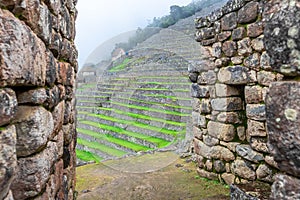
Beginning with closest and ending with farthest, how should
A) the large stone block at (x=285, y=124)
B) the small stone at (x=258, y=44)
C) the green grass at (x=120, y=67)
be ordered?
the large stone block at (x=285, y=124) → the small stone at (x=258, y=44) → the green grass at (x=120, y=67)

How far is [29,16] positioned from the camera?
1226 millimetres

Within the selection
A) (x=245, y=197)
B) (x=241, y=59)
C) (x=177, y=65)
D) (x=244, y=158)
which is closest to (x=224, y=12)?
(x=241, y=59)

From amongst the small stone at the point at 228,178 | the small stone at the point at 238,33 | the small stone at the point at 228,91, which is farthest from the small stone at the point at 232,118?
the small stone at the point at 238,33

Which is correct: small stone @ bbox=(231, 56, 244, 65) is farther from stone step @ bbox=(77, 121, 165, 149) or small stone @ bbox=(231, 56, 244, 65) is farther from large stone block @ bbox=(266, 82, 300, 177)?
stone step @ bbox=(77, 121, 165, 149)

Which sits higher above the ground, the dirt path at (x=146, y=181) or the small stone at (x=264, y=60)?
the small stone at (x=264, y=60)

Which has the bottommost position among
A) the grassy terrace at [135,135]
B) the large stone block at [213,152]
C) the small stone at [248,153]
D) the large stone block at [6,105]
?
the grassy terrace at [135,135]

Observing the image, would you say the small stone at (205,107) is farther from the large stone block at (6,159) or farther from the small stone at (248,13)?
the large stone block at (6,159)

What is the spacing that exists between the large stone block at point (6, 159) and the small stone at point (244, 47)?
116 inches

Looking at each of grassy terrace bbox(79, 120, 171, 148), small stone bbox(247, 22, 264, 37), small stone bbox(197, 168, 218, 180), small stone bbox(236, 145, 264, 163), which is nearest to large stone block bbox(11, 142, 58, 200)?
small stone bbox(236, 145, 264, 163)

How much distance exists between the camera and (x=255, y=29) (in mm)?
3193

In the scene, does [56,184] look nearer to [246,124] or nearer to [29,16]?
[29,16]

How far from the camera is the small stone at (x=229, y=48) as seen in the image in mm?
3551

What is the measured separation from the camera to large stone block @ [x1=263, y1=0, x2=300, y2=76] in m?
0.93

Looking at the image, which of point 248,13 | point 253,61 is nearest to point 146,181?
point 253,61
